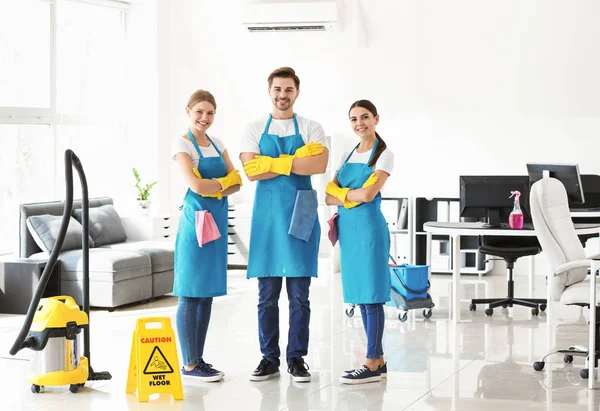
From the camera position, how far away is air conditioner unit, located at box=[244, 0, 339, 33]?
9.84m

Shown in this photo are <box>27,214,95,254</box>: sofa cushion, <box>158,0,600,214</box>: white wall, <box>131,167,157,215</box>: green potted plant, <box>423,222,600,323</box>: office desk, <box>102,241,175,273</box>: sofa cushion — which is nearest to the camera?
<box>423,222,600,323</box>: office desk

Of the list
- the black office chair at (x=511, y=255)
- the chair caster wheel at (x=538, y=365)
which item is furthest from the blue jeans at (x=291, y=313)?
the black office chair at (x=511, y=255)

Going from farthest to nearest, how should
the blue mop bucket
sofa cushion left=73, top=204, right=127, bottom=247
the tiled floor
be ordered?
sofa cushion left=73, top=204, right=127, bottom=247, the blue mop bucket, the tiled floor

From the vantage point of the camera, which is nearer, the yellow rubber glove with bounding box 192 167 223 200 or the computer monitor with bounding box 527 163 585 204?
the yellow rubber glove with bounding box 192 167 223 200

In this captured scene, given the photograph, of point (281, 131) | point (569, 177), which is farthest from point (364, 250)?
point (569, 177)

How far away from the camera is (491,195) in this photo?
699cm

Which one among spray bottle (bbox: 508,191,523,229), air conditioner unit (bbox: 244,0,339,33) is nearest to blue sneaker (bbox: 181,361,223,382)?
spray bottle (bbox: 508,191,523,229)

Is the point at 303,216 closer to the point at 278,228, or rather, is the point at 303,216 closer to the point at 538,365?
the point at 278,228

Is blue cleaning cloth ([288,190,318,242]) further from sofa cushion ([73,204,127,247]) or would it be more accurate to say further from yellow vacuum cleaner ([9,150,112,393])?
sofa cushion ([73,204,127,247])

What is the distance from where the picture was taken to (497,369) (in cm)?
526

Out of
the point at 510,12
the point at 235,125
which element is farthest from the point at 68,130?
the point at 510,12

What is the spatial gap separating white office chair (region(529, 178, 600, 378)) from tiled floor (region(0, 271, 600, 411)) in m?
0.40

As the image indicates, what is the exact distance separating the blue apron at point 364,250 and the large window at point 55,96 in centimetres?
407

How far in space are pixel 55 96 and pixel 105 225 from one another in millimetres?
1526
